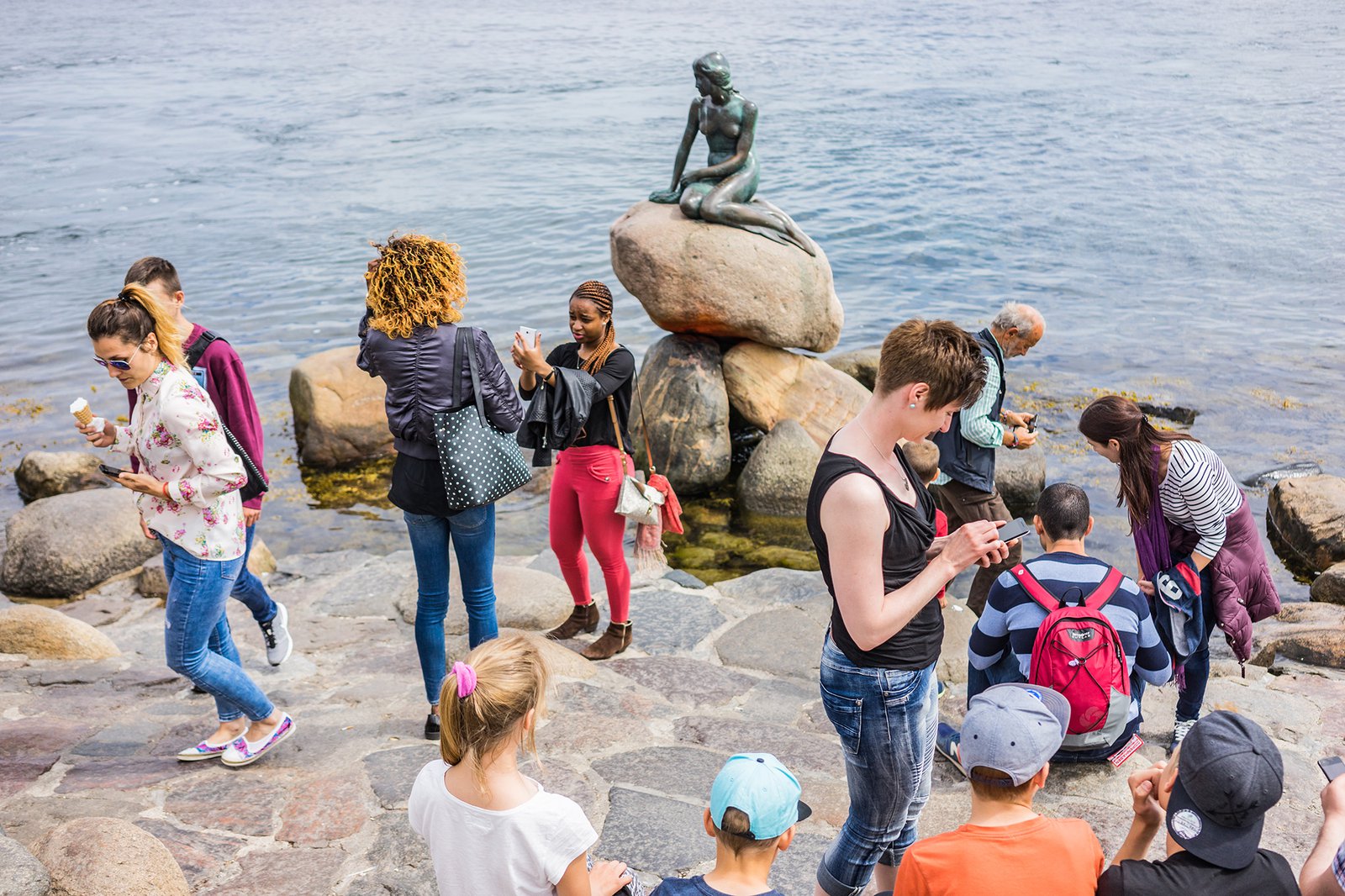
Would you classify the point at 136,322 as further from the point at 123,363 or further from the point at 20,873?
the point at 20,873

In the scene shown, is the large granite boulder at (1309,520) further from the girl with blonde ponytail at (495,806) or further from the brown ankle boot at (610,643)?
the girl with blonde ponytail at (495,806)

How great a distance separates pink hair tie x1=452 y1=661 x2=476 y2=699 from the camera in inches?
104

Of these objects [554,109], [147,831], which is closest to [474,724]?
[147,831]

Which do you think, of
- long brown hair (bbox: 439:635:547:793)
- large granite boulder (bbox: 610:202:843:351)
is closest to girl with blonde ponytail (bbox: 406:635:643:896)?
long brown hair (bbox: 439:635:547:793)

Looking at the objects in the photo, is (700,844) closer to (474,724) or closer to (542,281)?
(474,724)

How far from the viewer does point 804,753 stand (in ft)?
15.6

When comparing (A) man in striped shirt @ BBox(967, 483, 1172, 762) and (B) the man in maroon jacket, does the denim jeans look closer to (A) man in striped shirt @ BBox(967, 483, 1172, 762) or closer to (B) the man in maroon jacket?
(A) man in striped shirt @ BBox(967, 483, 1172, 762)

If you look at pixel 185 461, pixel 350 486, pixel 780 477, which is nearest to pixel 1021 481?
pixel 780 477

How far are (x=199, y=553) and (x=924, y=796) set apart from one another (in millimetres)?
2864

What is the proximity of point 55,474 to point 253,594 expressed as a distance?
256 inches

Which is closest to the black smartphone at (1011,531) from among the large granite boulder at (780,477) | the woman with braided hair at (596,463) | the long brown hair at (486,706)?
the long brown hair at (486,706)

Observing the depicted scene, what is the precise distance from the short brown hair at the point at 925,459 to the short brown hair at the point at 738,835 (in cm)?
359

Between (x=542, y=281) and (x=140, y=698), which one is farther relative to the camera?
(x=542, y=281)

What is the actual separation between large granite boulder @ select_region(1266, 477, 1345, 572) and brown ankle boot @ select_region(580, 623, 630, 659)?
627 centimetres
